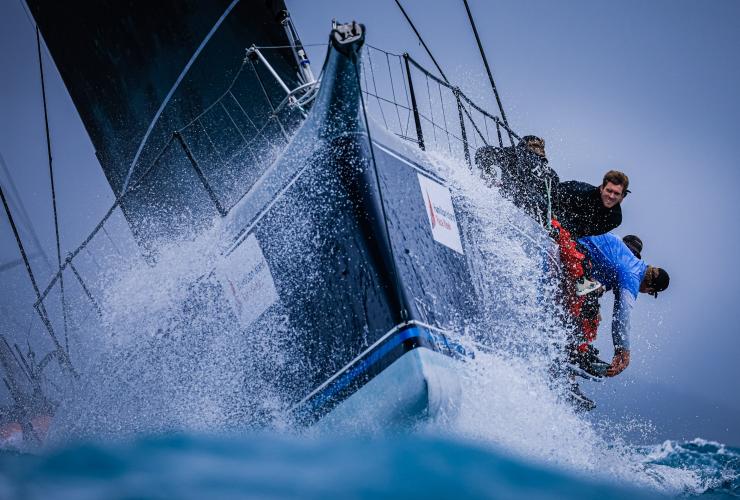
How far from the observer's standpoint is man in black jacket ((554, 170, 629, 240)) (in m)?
3.84

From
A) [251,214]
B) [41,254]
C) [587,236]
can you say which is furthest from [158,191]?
[41,254]

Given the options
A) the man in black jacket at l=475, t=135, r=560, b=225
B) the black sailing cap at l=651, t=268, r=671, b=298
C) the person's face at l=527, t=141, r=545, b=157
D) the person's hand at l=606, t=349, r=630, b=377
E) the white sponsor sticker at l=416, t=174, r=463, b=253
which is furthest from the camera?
the black sailing cap at l=651, t=268, r=671, b=298

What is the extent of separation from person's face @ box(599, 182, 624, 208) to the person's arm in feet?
2.07

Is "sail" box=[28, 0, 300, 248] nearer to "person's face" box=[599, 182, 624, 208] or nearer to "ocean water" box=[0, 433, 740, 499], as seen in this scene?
"person's face" box=[599, 182, 624, 208]

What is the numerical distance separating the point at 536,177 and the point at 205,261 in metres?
2.36

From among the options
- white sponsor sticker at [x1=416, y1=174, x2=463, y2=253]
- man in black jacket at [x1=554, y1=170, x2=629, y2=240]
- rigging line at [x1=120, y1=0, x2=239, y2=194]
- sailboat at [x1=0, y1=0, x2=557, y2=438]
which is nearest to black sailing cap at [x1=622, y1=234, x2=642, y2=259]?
man in black jacket at [x1=554, y1=170, x2=629, y2=240]

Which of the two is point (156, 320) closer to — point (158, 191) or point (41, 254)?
point (158, 191)

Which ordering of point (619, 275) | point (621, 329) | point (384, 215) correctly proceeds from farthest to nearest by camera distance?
point (619, 275)
point (621, 329)
point (384, 215)

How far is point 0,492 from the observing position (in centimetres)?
90

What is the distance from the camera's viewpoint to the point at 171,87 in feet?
14.1

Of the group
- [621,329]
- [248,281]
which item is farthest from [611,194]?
[248,281]

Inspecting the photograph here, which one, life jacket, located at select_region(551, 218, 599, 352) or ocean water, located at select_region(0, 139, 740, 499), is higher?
ocean water, located at select_region(0, 139, 740, 499)

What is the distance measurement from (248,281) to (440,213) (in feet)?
3.35

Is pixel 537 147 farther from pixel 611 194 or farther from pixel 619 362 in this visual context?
pixel 619 362
